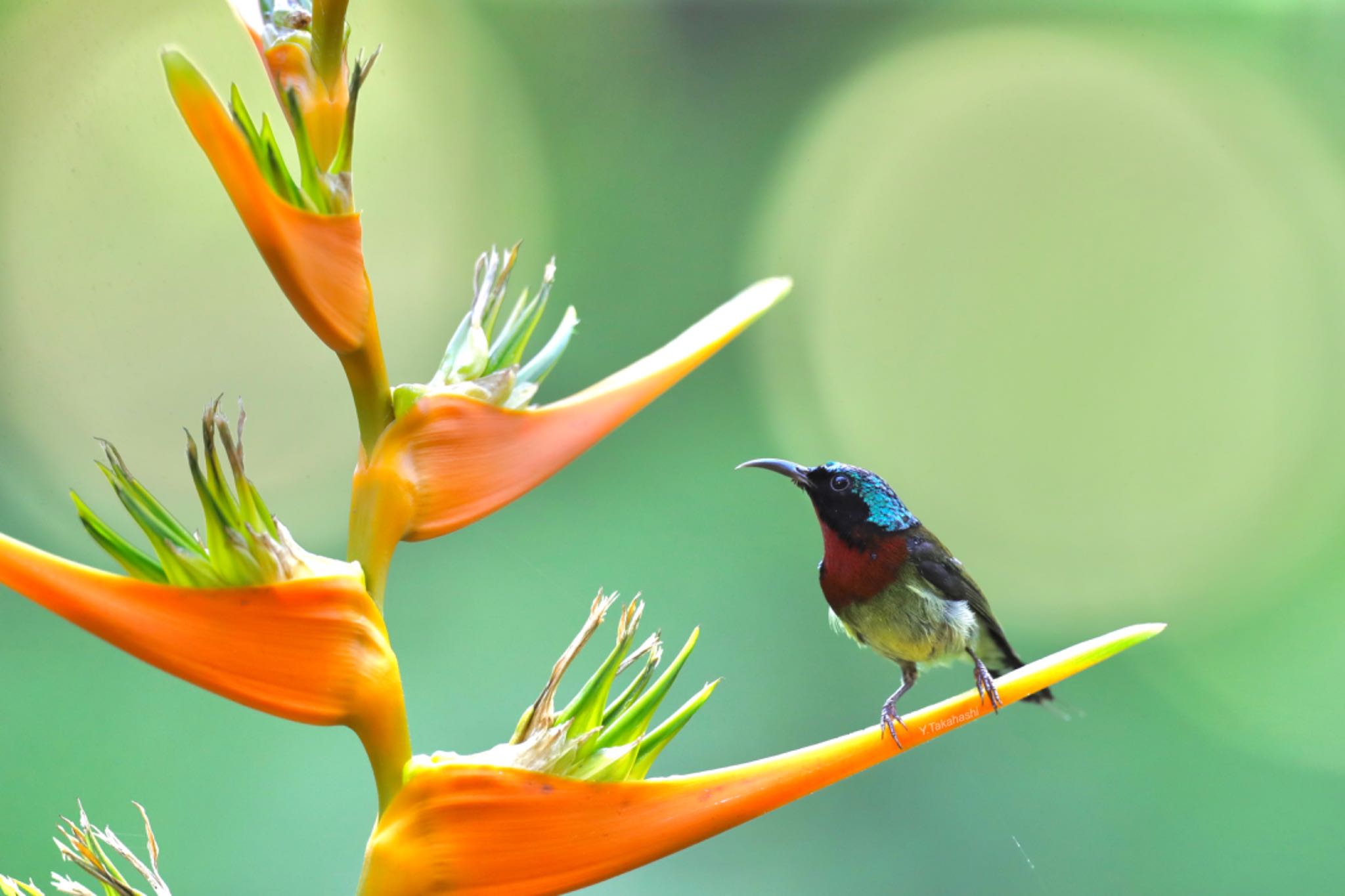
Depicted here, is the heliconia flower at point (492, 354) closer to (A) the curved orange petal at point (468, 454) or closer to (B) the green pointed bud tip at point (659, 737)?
(A) the curved orange petal at point (468, 454)

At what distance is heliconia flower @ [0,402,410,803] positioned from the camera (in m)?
0.26

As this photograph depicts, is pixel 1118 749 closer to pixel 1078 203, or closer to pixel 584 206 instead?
pixel 1078 203

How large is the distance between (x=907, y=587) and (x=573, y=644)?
0.47 meters

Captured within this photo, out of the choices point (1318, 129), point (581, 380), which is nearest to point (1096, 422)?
point (1318, 129)

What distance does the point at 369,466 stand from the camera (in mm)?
303

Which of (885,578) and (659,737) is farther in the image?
(885,578)

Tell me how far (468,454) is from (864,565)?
47 centimetres

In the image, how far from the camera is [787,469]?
65 cm

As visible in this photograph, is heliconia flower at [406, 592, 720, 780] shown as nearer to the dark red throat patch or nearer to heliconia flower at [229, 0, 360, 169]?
heliconia flower at [229, 0, 360, 169]

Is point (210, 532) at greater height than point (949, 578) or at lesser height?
greater

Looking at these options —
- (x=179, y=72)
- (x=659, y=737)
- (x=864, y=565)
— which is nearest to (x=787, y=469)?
(x=864, y=565)

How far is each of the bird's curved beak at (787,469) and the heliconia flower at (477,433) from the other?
0.25 meters

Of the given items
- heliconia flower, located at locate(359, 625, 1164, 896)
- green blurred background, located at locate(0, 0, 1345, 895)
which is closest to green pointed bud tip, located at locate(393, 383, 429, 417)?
heliconia flower, located at locate(359, 625, 1164, 896)

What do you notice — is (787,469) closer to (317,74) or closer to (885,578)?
(885,578)
